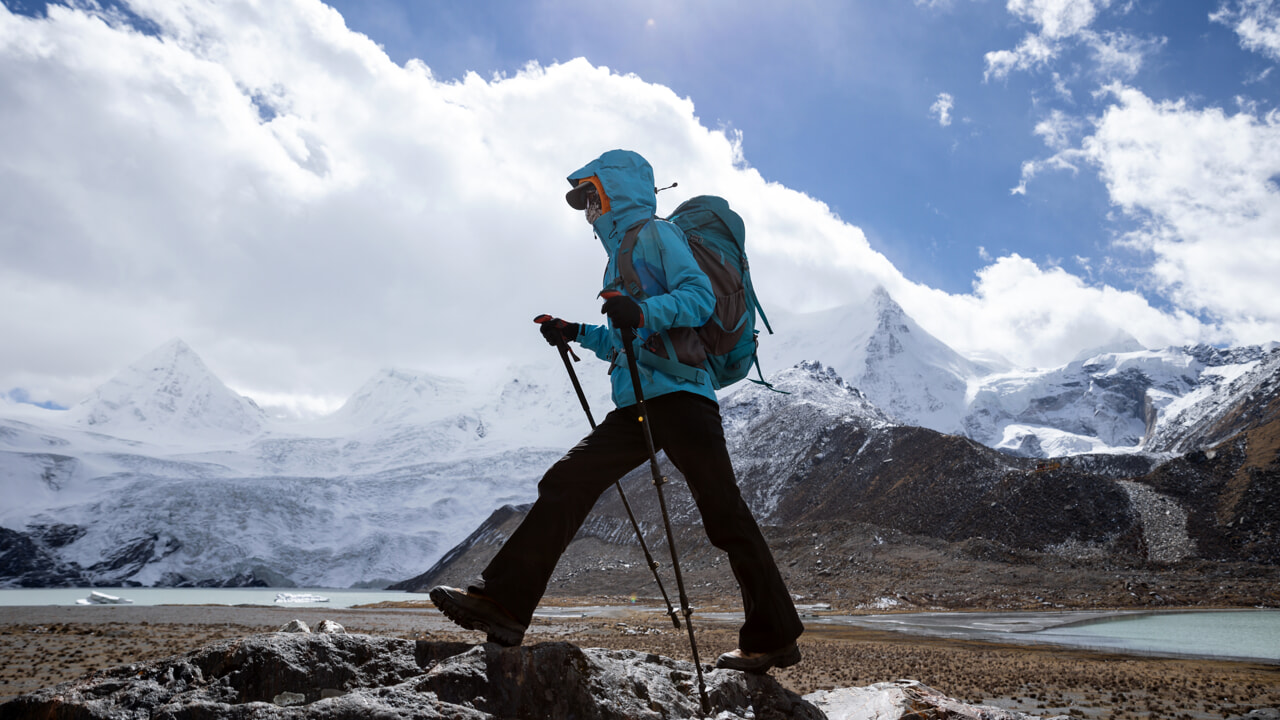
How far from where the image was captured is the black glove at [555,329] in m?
3.78

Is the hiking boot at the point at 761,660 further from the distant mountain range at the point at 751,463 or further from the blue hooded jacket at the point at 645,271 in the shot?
the distant mountain range at the point at 751,463

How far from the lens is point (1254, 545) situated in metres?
36.6

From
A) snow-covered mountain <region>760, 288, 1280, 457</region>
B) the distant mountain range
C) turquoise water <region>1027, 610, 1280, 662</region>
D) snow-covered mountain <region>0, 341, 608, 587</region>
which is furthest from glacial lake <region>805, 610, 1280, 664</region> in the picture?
snow-covered mountain <region>760, 288, 1280, 457</region>

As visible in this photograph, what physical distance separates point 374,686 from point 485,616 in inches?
21.1

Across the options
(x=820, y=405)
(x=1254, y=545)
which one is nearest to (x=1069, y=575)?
(x=1254, y=545)

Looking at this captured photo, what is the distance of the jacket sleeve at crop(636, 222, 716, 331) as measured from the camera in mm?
3256

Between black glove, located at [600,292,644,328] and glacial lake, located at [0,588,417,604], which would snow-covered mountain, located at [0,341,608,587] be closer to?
glacial lake, located at [0,588,417,604]

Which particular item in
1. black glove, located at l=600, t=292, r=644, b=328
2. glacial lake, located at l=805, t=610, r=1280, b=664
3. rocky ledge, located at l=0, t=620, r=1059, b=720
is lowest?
glacial lake, located at l=805, t=610, r=1280, b=664

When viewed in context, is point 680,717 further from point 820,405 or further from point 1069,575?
point 820,405

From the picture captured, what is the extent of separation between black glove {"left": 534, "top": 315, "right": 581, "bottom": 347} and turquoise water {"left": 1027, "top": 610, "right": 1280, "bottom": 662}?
60.5 ft

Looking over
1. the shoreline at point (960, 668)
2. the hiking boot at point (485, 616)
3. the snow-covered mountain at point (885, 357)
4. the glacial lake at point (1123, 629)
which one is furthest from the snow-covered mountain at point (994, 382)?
the hiking boot at point (485, 616)

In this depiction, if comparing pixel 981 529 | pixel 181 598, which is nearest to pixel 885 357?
pixel 981 529

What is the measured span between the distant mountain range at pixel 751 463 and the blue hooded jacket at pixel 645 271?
46.9 m

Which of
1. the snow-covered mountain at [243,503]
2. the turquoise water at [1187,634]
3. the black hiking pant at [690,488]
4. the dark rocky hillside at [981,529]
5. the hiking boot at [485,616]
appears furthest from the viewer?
the snow-covered mountain at [243,503]
